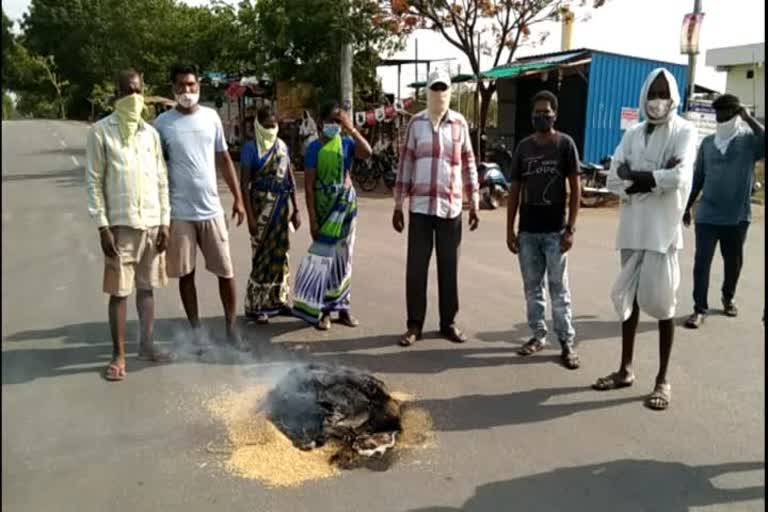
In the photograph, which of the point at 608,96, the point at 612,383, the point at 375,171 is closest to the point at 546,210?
the point at 612,383

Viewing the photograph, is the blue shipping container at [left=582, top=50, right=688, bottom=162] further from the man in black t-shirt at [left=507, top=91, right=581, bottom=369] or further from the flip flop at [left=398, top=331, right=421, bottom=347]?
the flip flop at [left=398, top=331, right=421, bottom=347]

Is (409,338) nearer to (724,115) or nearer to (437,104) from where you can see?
(437,104)

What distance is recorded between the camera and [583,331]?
5109 mm

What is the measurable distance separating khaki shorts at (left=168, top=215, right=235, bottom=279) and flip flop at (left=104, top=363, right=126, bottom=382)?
2.25 ft

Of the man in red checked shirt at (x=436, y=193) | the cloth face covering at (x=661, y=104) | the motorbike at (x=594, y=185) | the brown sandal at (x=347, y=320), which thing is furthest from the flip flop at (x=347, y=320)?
the motorbike at (x=594, y=185)

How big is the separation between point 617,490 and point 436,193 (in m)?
2.40

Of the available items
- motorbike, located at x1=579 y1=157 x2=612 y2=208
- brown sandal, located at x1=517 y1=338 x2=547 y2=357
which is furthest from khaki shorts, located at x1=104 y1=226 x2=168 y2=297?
motorbike, located at x1=579 y1=157 x2=612 y2=208

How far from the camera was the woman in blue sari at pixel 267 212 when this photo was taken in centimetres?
492

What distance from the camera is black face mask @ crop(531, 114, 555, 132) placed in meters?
4.26

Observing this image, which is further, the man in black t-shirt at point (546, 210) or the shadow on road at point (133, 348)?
the man in black t-shirt at point (546, 210)

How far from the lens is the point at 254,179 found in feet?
16.3

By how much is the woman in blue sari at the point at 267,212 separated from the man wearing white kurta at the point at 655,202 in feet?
7.99

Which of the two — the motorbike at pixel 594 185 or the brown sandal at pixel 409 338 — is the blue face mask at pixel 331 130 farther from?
the motorbike at pixel 594 185

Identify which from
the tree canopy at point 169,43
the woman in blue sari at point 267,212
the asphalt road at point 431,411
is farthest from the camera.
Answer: the woman in blue sari at point 267,212
